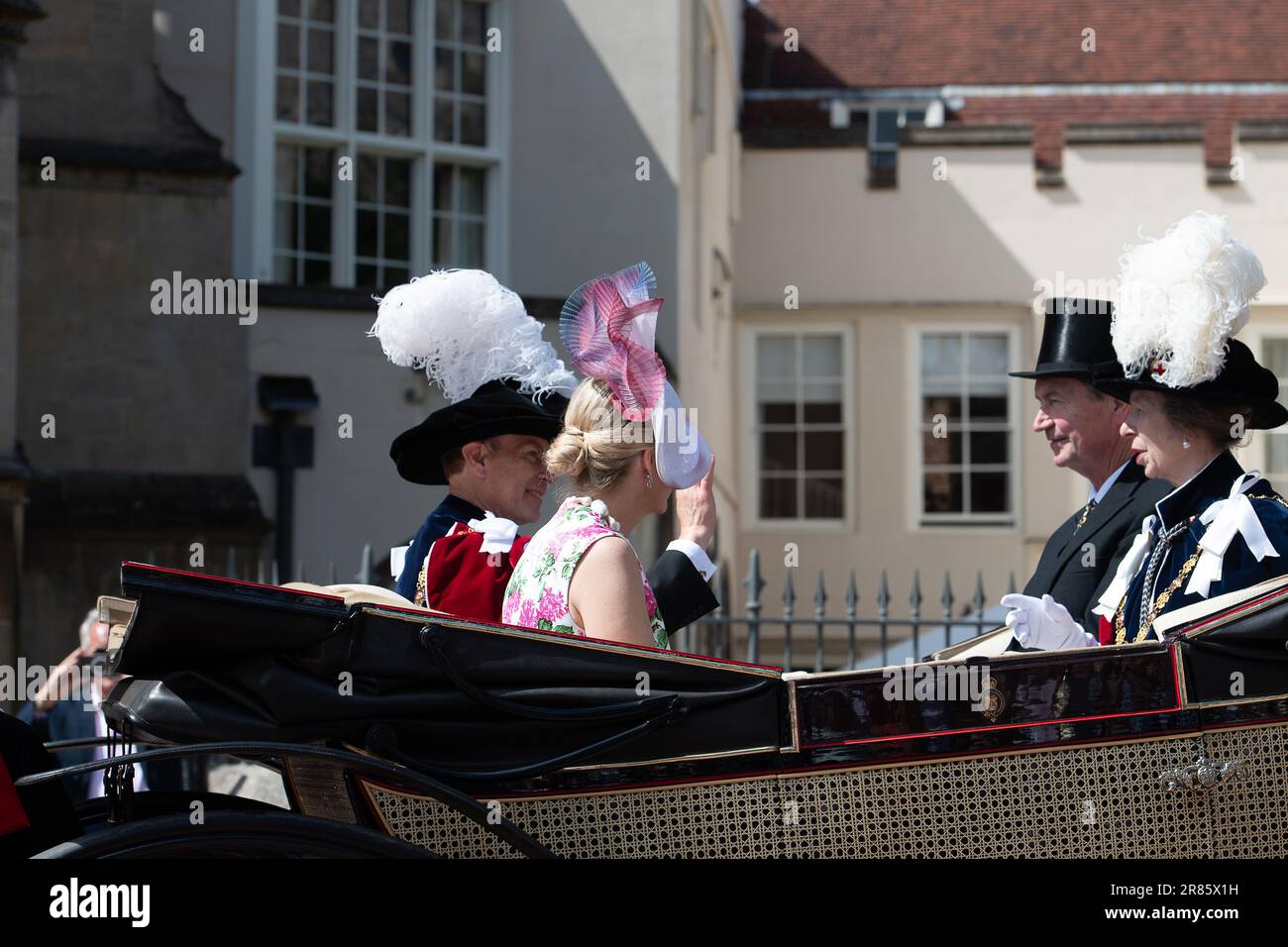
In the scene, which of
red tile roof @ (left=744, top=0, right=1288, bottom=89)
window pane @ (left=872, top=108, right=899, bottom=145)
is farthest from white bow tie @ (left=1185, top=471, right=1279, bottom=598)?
red tile roof @ (left=744, top=0, right=1288, bottom=89)

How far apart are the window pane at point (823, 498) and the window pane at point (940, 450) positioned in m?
0.94

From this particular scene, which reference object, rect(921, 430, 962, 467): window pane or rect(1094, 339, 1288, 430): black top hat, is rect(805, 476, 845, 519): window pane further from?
rect(1094, 339, 1288, 430): black top hat

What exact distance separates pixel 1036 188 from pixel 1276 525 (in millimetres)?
14384

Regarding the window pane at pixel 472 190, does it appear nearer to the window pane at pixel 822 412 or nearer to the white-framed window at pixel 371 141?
the white-framed window at pixel 371 141

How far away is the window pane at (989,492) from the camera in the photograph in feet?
55.3

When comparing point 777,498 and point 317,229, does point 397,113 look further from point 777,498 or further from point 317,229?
point 777,498

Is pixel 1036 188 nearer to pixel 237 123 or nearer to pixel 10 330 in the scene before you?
pixel 237 123

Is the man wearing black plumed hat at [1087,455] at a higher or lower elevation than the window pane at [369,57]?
lower

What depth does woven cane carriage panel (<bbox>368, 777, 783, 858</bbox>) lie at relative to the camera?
113 inches

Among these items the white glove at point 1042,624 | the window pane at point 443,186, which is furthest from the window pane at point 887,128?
the white glove at point 1042,624

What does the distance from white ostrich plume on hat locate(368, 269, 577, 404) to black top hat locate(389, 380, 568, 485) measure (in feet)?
0.14

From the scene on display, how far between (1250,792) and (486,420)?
1.92 m
